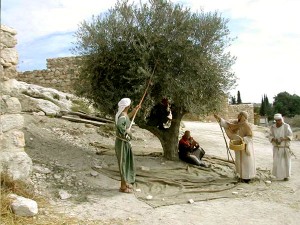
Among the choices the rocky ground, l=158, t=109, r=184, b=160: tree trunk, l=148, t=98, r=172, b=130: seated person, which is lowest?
the rocky ground

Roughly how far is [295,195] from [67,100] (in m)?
10.6

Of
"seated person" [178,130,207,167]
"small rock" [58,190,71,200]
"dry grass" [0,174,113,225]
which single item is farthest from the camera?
"seated person" [178,130,207,167]

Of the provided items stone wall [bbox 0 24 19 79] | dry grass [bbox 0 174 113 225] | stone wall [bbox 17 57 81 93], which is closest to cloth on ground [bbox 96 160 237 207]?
dry grass [bbox 0 174 113 225]

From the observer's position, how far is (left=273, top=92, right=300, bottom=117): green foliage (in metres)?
59.1

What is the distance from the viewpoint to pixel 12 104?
22.0 ft

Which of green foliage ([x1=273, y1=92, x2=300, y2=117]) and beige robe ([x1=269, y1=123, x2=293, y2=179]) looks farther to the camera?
green foliage ([x1=273, y1=92, x2=300, y2=117])

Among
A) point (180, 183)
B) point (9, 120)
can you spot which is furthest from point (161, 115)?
point (9, 120)

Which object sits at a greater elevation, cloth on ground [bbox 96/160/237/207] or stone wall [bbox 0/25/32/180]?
stone wall [bbox 0/25/32/180]

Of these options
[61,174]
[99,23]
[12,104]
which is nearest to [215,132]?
[99,23]

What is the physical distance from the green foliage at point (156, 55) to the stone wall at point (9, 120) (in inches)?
119

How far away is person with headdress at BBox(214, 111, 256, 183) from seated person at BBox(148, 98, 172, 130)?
184 centimetres

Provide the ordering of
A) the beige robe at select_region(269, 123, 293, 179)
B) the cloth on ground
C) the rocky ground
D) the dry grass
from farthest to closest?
the beige robe at select_region(269, 123, 293, 179) → the cloth on ground → the rocky ground → the dry grass

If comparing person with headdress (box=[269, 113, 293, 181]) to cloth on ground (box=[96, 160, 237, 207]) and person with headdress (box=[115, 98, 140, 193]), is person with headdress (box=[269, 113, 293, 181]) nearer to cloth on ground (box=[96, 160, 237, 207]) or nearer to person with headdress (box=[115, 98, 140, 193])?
cloth on ground (box=[96, 160, 237, 207])

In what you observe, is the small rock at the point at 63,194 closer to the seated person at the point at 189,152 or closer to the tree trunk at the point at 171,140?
the tree trunk at the point at 171,140
